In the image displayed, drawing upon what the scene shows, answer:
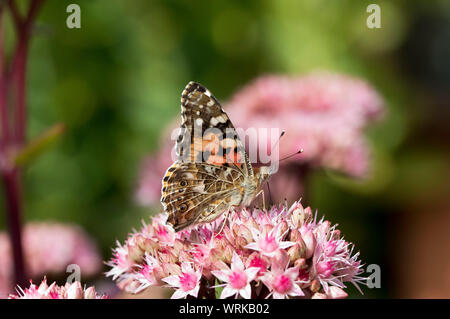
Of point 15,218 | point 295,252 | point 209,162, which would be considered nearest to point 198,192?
point 209,162

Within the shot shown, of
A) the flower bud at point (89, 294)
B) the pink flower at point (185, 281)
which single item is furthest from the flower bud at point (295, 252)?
the flower bud at point (89, 294)

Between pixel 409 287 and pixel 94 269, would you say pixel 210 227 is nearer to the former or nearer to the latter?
pixel 94 269

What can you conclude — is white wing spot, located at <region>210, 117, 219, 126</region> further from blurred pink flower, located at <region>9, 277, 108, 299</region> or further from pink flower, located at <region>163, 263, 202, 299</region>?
blurred pink flower, located at <region>9, 277, 108, 299</region>

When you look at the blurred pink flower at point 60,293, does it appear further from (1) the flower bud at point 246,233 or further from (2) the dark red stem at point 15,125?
(2) the dark red stem at point 15,125

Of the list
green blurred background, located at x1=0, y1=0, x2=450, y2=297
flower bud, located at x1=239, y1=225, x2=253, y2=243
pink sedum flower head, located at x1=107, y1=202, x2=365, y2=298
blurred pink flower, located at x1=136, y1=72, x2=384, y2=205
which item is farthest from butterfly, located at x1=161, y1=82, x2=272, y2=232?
green blurred background, located at x1=0, y1=0, x2=450, y2=297

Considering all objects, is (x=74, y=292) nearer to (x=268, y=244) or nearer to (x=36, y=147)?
(x=268, y=244)

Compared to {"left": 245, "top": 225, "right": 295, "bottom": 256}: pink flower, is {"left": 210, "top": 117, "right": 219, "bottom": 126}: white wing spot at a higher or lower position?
higher

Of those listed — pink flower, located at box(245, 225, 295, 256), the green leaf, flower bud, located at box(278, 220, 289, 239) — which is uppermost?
the green leaf

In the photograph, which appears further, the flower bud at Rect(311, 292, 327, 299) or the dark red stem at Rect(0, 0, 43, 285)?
the dark red stem at Rect(0, 0, 43, 285)
